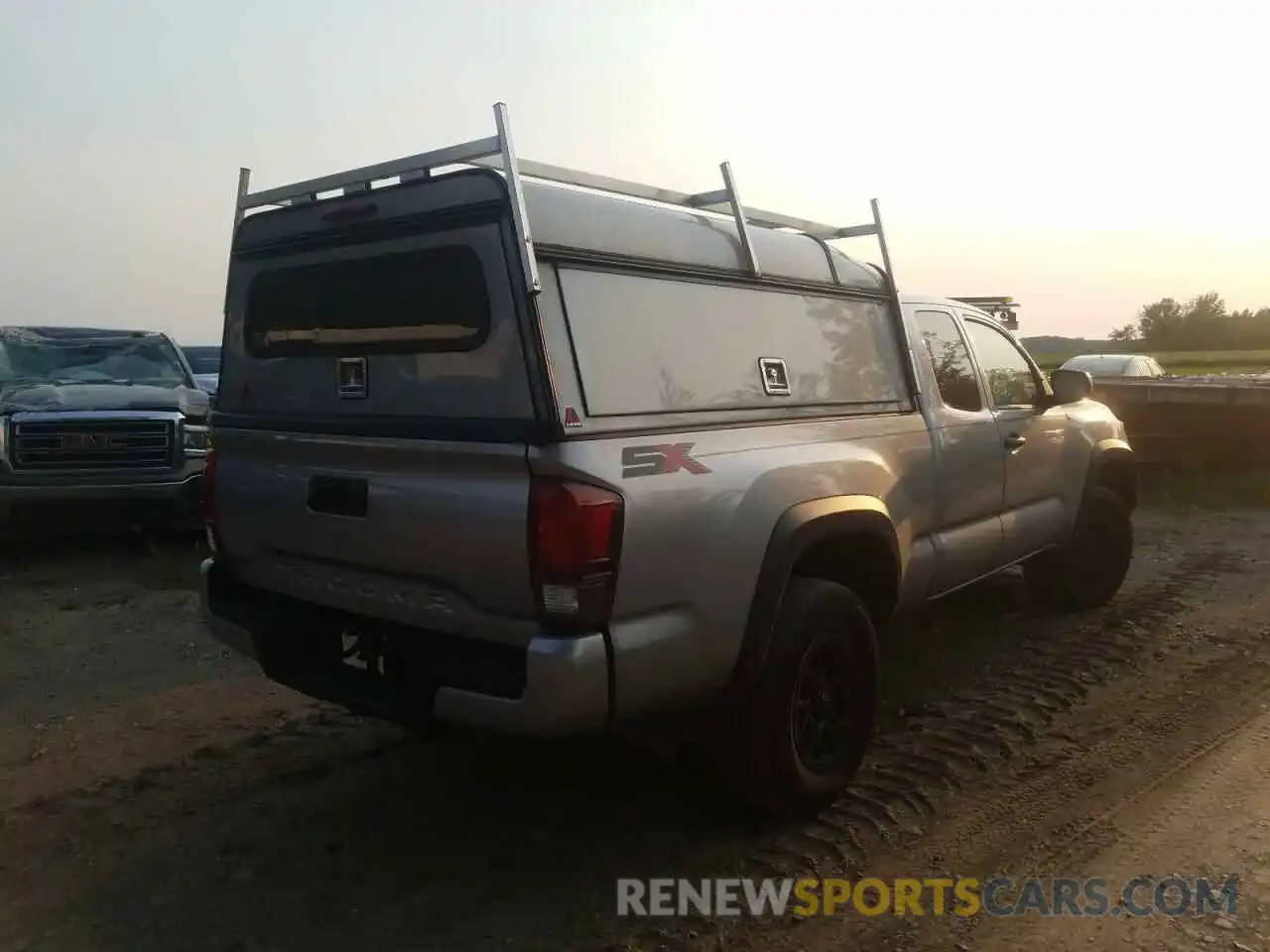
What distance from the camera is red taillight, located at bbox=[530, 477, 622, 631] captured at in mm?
2904

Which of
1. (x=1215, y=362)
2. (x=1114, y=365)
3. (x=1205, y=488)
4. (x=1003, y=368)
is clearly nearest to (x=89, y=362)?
(x=1003, y=368)

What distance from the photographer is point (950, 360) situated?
5.11 meters

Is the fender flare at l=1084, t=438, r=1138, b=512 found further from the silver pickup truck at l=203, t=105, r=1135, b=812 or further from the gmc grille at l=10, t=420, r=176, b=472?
the gmc grille at l=10, t=420, r=176, b=472

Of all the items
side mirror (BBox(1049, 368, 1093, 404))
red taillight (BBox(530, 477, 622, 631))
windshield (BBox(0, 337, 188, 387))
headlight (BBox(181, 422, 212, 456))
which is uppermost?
windshield (BBox(0, 337, 188, 387))

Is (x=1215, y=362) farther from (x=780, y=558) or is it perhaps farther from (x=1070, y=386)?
(x=780, y=558)

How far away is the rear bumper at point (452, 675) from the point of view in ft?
9.57

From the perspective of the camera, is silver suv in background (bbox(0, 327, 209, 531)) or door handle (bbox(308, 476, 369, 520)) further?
silver suv in background (bbox(0, 327, 209, 531))

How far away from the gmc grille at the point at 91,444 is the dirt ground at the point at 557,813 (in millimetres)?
2497

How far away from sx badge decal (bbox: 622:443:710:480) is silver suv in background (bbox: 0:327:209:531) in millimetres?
5383

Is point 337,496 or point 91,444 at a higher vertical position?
point 91,444

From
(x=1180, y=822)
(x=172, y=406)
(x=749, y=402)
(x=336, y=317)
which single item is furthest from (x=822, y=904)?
(x=172, y=406)

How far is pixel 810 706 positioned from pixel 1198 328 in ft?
184

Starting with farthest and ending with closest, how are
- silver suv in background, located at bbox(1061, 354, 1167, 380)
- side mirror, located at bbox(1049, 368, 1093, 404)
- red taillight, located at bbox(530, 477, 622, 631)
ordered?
1. silver suv in background, located at bbox(1061, 354, 1167, 380)
2. side mirror, located at bbox(1049, 368, 1093, 404)
3. red taillight, located at bbox(530, 477, 622, 631)

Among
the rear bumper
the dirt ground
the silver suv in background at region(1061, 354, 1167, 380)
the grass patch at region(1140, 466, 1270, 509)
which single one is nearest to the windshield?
the dirt ground
